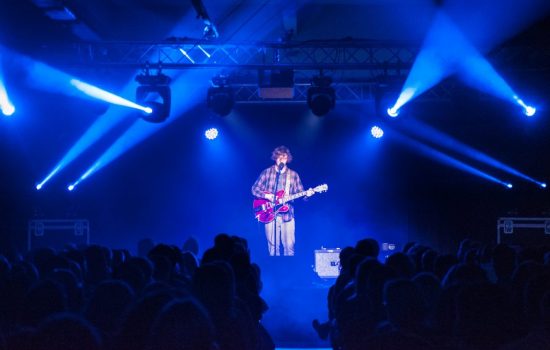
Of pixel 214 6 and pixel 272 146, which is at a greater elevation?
pixel 214 6

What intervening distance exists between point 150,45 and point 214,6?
1.49 meters

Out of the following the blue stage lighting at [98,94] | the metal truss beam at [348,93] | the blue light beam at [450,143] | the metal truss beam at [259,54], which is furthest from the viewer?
the blue light beam at [450,143]

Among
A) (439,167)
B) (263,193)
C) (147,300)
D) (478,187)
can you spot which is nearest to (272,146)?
(263,193)

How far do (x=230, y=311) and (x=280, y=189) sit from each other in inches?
398

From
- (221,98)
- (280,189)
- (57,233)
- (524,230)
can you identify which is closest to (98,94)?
(221,98)

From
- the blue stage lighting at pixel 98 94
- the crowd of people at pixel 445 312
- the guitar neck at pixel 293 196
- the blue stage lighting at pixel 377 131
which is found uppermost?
the blue stage lighting at pixel 98 94

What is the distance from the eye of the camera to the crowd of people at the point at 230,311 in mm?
2250

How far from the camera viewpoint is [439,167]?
45.8 ft

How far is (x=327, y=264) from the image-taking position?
1177 centimetres

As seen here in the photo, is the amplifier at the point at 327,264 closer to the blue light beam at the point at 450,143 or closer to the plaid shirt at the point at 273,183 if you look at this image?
the plaid shirt at the point at 273,183

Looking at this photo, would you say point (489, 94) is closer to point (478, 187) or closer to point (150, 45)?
point (478, 187)

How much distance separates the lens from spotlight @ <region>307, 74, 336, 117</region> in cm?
998


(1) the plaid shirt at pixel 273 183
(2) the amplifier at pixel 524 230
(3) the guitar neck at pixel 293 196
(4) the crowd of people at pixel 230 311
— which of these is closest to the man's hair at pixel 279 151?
(1) the plaid shirt at pixel 273 183

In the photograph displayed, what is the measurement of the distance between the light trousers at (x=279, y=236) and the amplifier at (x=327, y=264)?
82.7 inches
